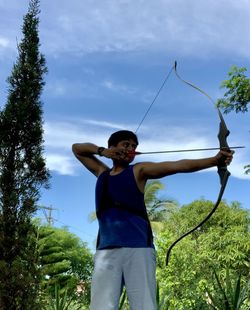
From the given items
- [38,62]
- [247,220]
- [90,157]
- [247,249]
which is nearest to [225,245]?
[247,249]

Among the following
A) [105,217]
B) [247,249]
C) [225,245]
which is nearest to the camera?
[105,217]

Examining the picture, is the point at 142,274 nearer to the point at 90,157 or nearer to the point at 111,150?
the point at 111,150

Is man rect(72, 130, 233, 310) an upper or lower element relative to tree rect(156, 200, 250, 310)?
lower

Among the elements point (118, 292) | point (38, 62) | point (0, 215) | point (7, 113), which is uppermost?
point (38, 62)

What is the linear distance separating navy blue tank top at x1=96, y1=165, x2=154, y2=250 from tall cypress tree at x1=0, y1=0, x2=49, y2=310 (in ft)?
12.8

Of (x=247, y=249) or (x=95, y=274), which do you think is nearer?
(x=95, y=274)

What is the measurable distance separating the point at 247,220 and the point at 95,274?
20528 millimetres

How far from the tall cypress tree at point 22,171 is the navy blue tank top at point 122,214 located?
3906 millimetres

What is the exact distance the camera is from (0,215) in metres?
6.28

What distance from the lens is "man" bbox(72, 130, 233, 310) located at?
2.18m

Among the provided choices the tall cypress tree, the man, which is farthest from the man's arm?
the tall cypress tree

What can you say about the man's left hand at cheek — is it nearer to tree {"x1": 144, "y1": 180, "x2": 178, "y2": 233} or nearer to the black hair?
the black hair

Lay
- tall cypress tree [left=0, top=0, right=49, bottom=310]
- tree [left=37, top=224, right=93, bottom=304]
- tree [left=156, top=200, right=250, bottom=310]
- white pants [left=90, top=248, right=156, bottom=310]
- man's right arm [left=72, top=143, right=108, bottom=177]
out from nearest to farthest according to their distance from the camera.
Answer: white pants [left=90, top=248, right=156, bottom=310], man's right arm [left=72, top=143, right=108, bottom=177], tall cypress tree [left=0, top=0, right=49, bottom=310], tree [left=156, top=200, right=250, bottom=310], tree [left=37, top=224, right=93, bottom=304]

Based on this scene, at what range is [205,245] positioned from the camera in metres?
19.5
